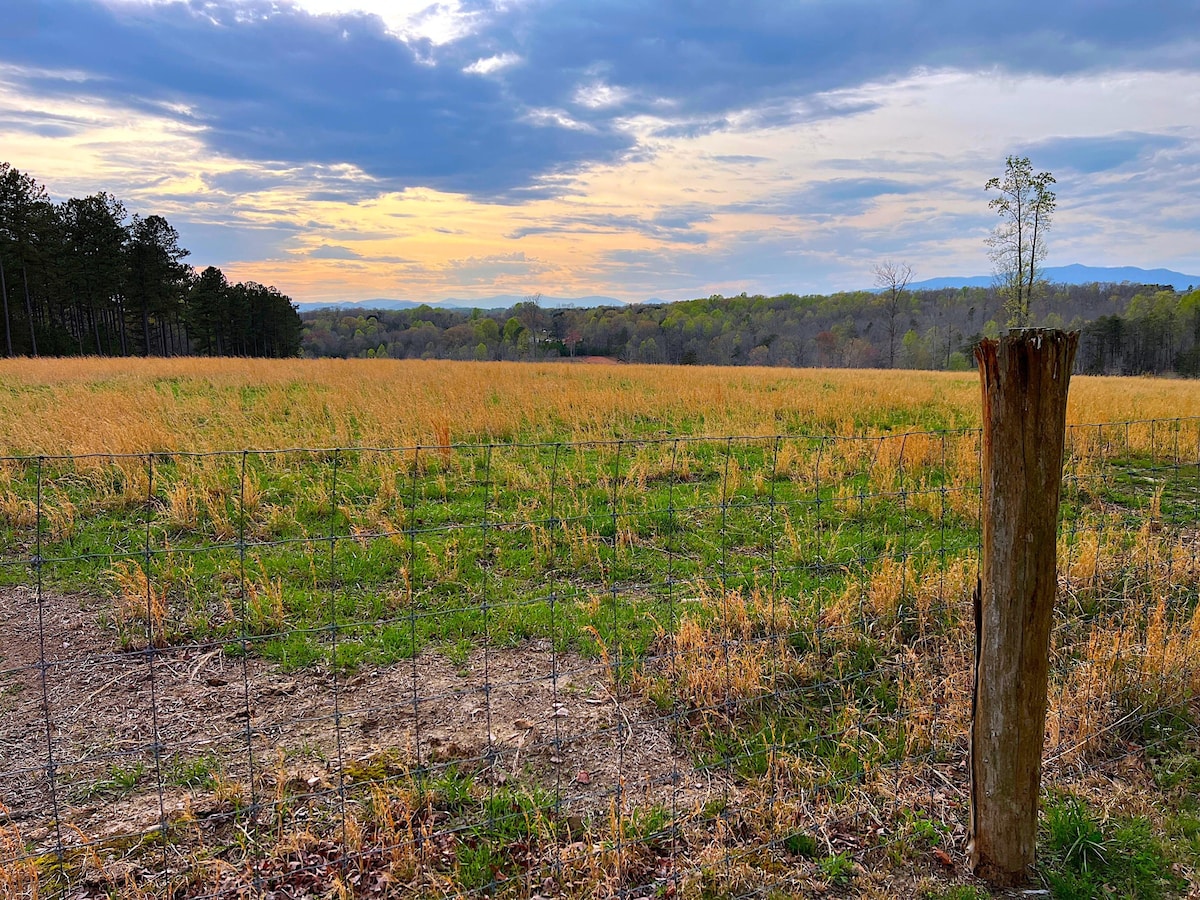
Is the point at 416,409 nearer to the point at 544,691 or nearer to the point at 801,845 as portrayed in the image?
the point at 544,691

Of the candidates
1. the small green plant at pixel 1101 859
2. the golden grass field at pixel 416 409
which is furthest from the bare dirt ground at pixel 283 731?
the golden grass field at pixel 416 409

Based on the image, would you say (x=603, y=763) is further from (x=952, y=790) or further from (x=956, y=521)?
(x=956, y=521)

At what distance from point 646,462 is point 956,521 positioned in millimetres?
3659

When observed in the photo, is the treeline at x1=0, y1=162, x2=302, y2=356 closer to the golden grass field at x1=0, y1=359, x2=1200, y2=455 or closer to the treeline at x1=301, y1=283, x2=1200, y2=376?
the treeline at x1=301, y1=283, x2=1200, y2=376

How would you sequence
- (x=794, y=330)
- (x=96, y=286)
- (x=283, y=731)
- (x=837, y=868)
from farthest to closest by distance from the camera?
(x=794, y=330), (x=96, y=286), (x=283, y=731), (x=837, y=868)

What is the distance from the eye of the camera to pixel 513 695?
430 centimetres

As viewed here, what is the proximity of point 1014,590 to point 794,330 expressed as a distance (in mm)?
94291

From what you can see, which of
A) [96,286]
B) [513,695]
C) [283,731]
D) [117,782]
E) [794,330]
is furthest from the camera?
[794,330]

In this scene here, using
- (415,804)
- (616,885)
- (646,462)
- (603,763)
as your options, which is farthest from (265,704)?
(646,462)

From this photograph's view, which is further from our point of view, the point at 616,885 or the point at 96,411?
the point at 96,411

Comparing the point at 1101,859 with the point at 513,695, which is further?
the point at 513,695

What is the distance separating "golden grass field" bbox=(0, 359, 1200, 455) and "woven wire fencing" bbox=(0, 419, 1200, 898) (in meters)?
2.81

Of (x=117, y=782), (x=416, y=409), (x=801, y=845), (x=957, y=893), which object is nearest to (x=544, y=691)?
(x=801, y=845)

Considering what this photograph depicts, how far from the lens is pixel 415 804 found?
124 inches
